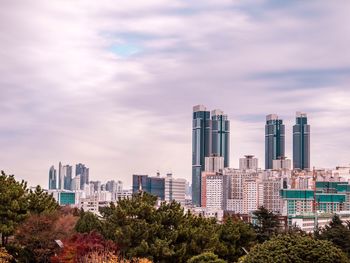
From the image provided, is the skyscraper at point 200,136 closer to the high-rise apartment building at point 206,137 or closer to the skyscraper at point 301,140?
the high-rise apartment building at point 206,137

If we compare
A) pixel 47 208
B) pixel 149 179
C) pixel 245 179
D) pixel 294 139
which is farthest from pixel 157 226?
pixel 294 139

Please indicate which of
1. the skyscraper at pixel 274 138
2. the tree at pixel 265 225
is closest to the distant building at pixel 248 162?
the skyscraper at pixel 274 138

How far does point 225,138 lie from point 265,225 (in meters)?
125

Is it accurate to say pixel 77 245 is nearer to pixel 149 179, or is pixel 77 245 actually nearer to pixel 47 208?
pixel 47 208

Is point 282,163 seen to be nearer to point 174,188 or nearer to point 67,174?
point 174,188

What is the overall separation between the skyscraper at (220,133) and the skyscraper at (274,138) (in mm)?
9331

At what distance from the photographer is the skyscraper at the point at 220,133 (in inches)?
5935

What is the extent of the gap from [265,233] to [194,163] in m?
120

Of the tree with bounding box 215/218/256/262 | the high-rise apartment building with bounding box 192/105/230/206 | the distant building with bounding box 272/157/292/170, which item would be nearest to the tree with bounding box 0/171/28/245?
the tree with bounding box 215/218/256/262

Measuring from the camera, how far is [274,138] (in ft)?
499

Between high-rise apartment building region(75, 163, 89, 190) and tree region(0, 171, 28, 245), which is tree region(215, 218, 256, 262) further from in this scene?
high-rise apartment building region(75, 163, 89, 190)

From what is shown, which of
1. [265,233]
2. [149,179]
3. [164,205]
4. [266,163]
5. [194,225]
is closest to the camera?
[164,205]

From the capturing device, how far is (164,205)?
71.9 feet

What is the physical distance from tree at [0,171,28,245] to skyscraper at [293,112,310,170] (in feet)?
429
